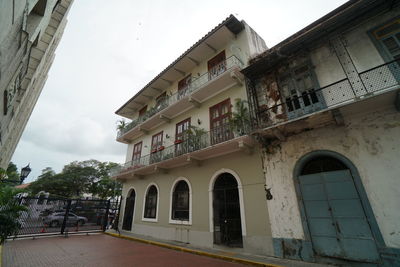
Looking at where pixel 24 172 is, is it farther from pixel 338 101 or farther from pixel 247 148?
pixel 338 101

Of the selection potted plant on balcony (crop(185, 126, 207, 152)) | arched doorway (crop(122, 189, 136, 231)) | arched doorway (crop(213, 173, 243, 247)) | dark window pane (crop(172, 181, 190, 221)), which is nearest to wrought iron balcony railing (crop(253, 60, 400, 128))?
potted plant on balcony (crop(185, 126, 207, 152))

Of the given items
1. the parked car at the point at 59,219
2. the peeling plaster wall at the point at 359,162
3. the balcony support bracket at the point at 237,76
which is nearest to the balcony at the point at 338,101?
the peeling plaster wall at the point at 359,162

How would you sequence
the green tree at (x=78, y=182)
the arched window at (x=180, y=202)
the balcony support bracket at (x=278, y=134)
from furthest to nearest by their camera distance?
the green tree at (x=78, y=182) → the arched window at (x=180, y=202) → the balcony support bracket at (x=278, y=134)

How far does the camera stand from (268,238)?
237 inches

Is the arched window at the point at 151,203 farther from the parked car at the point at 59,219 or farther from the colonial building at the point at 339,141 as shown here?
the colonial building at the point at 339,141

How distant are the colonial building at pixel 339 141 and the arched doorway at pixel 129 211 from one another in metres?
10.7

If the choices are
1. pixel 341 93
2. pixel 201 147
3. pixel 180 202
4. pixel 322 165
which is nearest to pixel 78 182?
pixel 180 202

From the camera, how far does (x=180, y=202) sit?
9594mm

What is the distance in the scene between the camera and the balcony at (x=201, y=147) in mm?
7249

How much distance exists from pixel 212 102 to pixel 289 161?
527cm

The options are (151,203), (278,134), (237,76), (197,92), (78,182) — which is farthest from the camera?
(78,182)

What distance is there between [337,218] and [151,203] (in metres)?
10.1

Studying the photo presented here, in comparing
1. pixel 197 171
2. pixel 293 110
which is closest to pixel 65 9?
pixel 197 171

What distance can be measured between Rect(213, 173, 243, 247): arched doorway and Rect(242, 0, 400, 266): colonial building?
1828 mm
